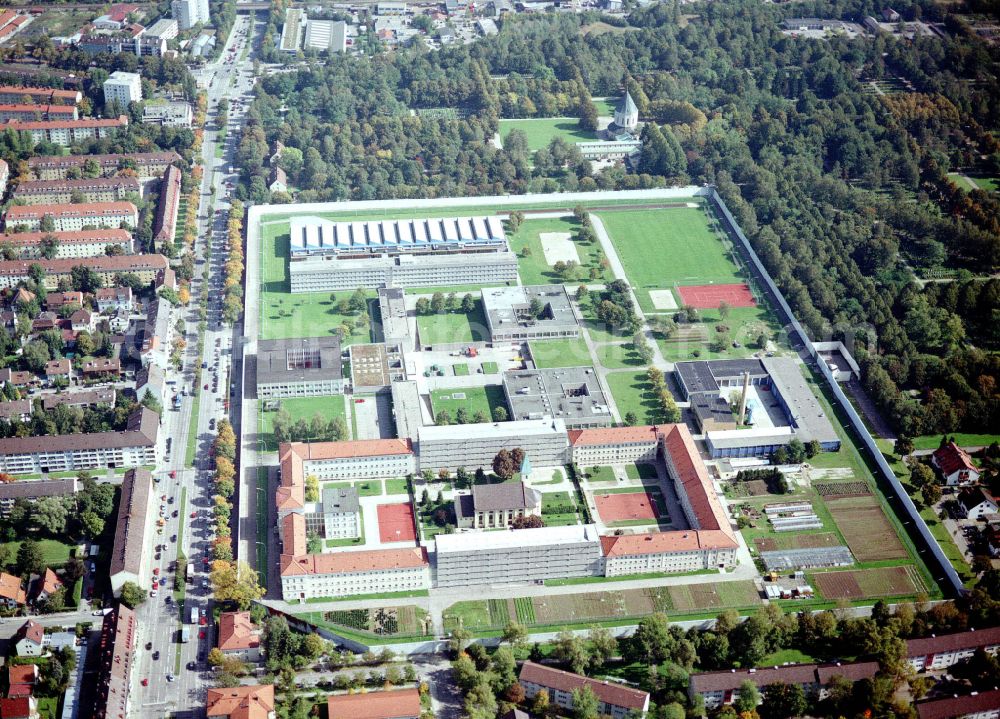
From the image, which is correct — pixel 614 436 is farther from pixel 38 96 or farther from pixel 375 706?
pixel 38 96

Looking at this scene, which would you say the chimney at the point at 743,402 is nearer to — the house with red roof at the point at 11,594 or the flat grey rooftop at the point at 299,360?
the flat grey rooftop at the point at 299,360

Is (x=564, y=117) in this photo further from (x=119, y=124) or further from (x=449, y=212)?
(x=119, y=124)

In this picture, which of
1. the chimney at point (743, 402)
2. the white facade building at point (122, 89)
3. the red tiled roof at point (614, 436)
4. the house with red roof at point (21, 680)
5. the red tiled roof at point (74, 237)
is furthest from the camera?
the white facade building at point (122, 89)

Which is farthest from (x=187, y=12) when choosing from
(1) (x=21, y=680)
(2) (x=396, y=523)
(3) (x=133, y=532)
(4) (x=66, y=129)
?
(1) (x=21, y=680)

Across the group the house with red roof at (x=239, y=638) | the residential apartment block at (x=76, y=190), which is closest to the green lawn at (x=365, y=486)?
the house with red roof at (x=239, y=638)

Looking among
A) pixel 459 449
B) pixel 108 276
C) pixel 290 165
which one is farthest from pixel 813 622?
pixel 290 165

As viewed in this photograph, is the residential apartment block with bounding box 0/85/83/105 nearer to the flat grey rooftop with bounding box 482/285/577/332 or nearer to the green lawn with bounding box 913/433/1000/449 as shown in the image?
the flat grey rooftop with bounding box 482/285/577/332
